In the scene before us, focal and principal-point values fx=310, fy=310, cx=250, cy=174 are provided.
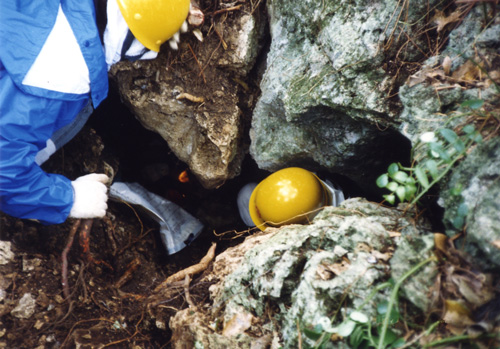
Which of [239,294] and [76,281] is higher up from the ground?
[239,294]

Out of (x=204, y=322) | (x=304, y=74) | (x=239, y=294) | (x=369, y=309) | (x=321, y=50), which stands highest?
(x=321, y=50)

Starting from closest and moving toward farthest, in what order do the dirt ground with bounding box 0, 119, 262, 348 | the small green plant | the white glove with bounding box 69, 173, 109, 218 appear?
the small green plant < the dirt ground with bounding box 0, 119, 262, 348 < the white glove with bounding box 69, 173, 109, 218

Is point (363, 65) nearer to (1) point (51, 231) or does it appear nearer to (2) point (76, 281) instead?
(2) point (76, 281)

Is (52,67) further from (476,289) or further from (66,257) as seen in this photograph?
(476,289)

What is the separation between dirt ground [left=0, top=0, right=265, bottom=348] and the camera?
1.86 meters

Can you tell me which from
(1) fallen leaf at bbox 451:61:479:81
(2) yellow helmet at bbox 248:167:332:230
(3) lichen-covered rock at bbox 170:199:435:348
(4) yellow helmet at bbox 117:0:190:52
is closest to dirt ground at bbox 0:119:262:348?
(3) lichen-covered rock at bbox 170:199:435:348

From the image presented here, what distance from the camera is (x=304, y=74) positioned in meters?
2.07

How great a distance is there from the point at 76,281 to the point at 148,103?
4.85ft

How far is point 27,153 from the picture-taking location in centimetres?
192

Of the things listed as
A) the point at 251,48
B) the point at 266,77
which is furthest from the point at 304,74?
the point at 251,48

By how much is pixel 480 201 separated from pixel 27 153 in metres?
2.38

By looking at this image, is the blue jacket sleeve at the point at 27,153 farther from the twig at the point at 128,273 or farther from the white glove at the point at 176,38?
the white glove at the point at 176,38

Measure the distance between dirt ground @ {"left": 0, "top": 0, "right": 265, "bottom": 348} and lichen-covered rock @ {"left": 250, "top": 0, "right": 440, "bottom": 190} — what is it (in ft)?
1.43

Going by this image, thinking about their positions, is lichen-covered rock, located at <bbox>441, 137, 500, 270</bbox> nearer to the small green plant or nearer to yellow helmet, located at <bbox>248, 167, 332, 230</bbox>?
the small green plant
